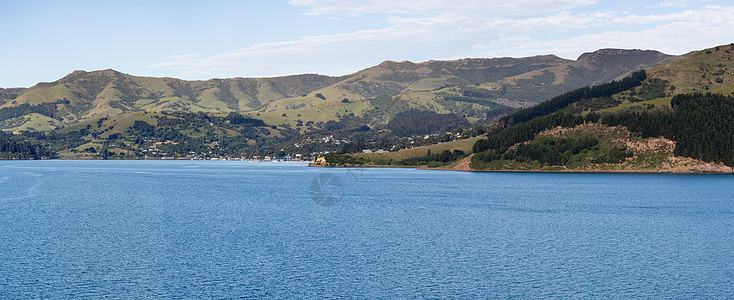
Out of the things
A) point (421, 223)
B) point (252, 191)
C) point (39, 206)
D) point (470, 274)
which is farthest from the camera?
point (252, 191)

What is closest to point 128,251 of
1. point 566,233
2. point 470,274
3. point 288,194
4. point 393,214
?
point 470,274

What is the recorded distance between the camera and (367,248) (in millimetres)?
64750

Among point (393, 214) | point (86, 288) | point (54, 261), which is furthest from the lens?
point (393, 214)

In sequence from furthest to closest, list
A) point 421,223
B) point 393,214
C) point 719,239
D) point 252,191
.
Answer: point 252,191 → point 393,214 → point 421,223 → point 719,239

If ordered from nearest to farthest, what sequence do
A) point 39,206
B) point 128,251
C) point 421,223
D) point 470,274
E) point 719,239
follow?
point 470,274 < point 128,251 < point 719,239 < point 421,223 < point 39,206

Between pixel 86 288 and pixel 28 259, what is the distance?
52.7ft

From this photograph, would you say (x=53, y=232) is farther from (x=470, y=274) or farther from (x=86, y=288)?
(x=470, y=274)

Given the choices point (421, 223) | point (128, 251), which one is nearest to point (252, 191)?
point (421, 223)

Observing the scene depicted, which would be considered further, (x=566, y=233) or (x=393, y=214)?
(x=393, y=214)

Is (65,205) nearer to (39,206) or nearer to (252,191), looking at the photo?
(39,206)

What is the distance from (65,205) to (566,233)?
92863mm

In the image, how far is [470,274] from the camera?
51562 millimetres

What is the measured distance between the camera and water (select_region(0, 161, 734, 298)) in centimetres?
4706

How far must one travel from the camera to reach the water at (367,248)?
47.1 metres
